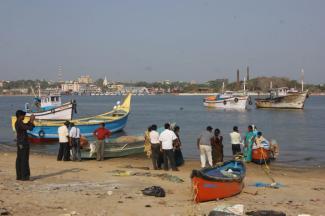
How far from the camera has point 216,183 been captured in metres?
10.6

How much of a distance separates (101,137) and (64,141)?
142cm

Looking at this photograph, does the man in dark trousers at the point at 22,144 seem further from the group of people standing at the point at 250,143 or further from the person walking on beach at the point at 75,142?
the group of people standing at the point at 250,143

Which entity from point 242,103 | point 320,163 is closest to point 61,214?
point 320,163

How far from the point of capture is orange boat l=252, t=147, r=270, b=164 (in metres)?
18.4

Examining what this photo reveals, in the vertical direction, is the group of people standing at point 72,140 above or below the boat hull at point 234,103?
above

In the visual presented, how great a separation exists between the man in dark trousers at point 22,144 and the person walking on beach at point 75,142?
5.57 meters

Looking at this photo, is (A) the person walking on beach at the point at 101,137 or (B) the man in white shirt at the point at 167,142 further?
(A) the person walking on beach at the point at 101,137

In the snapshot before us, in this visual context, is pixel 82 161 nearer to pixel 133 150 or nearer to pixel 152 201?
pixel 133 150

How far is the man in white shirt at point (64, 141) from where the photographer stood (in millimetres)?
17703

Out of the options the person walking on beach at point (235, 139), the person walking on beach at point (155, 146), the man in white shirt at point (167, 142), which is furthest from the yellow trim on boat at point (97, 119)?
the man in white shirt at point (167, 142)

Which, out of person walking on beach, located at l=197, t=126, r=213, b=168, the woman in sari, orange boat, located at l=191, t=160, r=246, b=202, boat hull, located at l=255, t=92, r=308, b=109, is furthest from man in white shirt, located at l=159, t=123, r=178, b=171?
boat hull, located at l=255, t=92, r=308, b=109

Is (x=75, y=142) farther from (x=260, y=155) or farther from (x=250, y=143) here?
(x=260, y=155)

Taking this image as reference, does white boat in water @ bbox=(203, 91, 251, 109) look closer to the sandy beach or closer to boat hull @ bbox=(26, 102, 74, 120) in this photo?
boat hull @ bbox=(26, 102, 74, 120)

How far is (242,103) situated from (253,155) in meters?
64.0
